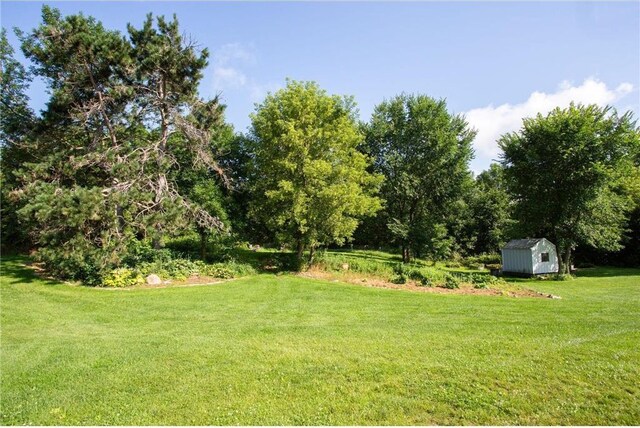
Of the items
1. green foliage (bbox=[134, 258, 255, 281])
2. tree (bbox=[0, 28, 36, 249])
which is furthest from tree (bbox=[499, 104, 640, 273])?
tree (bbox=[0, 28, 36, 249])

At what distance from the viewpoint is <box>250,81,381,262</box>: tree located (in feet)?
65.5

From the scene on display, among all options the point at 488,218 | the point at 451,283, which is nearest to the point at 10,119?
the point at 451,283

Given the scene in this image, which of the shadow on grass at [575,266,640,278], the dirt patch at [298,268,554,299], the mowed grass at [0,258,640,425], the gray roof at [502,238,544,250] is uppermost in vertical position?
the gray roof at [502,238,544,250]

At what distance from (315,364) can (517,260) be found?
26188 mm

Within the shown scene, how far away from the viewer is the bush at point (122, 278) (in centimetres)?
1429

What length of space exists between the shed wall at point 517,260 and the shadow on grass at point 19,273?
28.6 meters

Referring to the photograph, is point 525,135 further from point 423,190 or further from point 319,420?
point 319,420

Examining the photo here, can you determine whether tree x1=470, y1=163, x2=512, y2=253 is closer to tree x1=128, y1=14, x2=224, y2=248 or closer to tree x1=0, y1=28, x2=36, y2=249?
tree x1=128, y1=14, x2=224, y2=248

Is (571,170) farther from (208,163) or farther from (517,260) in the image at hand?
(208,163)

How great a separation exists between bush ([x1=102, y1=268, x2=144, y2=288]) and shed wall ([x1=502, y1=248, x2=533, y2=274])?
25742 millimetres

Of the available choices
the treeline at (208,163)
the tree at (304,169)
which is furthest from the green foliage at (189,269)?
the tree at (304,169)

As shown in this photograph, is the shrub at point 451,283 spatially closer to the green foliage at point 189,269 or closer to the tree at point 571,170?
the green foliage at point 189,269

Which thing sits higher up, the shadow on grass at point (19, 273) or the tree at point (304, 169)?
the tree at point (304, 169)

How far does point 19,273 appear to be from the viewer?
15.5 m
